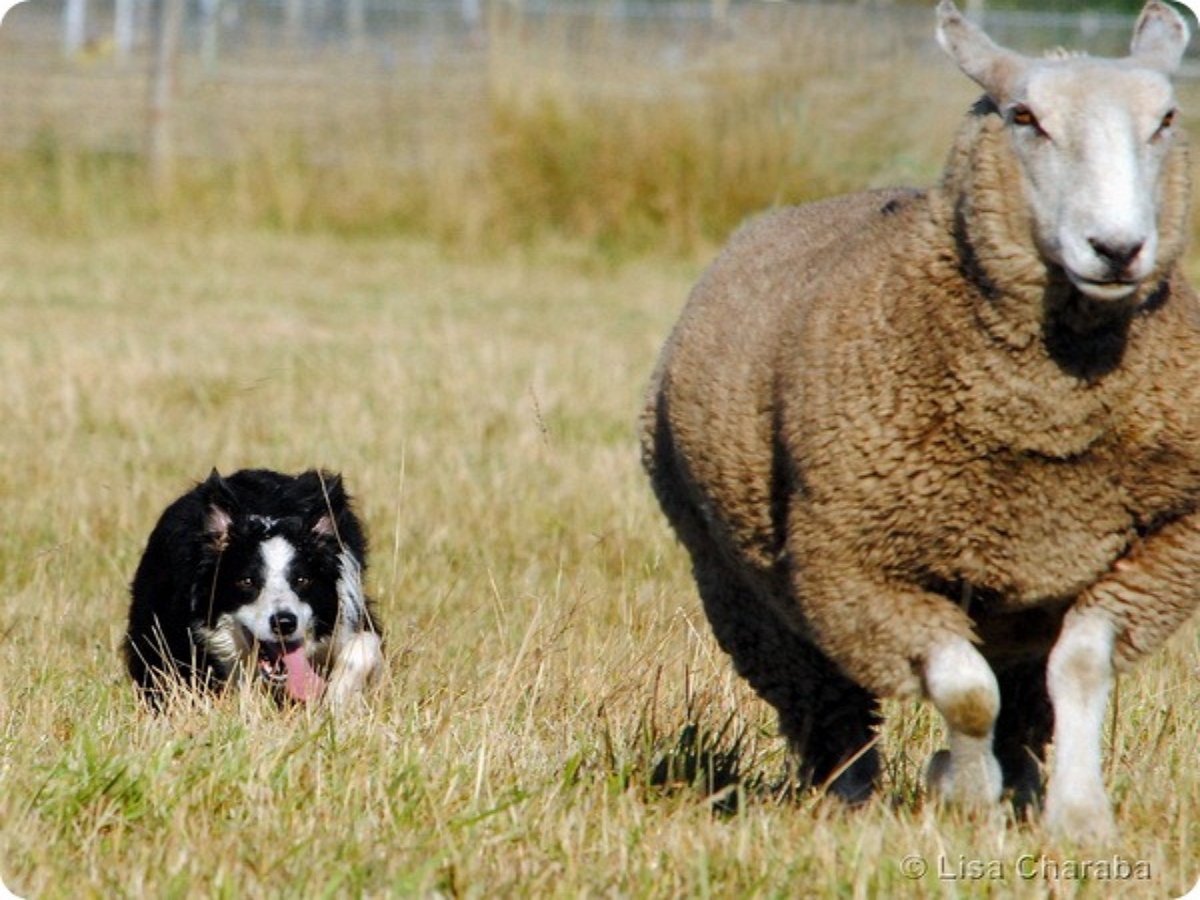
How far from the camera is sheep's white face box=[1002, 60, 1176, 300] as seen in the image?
3469 millimetres

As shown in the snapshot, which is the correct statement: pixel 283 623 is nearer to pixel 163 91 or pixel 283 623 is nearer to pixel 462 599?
pixel 462 599

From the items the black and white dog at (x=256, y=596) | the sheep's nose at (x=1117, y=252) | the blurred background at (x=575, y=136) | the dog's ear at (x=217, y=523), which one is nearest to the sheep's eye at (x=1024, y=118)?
the sheep's nose at (x=1117, y=252)

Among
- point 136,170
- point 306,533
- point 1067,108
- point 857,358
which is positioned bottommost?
point 136,170

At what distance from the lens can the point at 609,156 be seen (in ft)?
53.1

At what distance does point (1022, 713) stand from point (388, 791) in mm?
1377

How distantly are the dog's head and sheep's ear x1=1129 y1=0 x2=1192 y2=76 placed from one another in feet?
8.08

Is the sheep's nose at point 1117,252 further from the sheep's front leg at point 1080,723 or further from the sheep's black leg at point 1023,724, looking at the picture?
the sheep's black leg at point 1023,724

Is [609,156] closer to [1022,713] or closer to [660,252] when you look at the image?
[660,252]

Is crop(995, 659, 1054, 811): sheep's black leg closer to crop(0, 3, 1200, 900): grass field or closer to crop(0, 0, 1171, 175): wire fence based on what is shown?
crop(0, 3, 1200, 900): grass field

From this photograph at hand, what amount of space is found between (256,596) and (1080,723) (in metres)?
2.59

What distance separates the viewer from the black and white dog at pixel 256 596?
5.52 m

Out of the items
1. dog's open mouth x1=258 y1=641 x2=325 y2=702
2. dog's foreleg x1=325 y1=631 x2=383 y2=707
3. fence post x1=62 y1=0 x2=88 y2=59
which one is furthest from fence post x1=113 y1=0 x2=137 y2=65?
dog's foreleg x1=325 y1=631 x2=383 y2=707

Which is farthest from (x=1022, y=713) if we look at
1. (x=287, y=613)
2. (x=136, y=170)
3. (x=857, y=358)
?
(x=136, y=170)

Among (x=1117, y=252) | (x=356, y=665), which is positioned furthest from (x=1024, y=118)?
(x=356, y=665)
